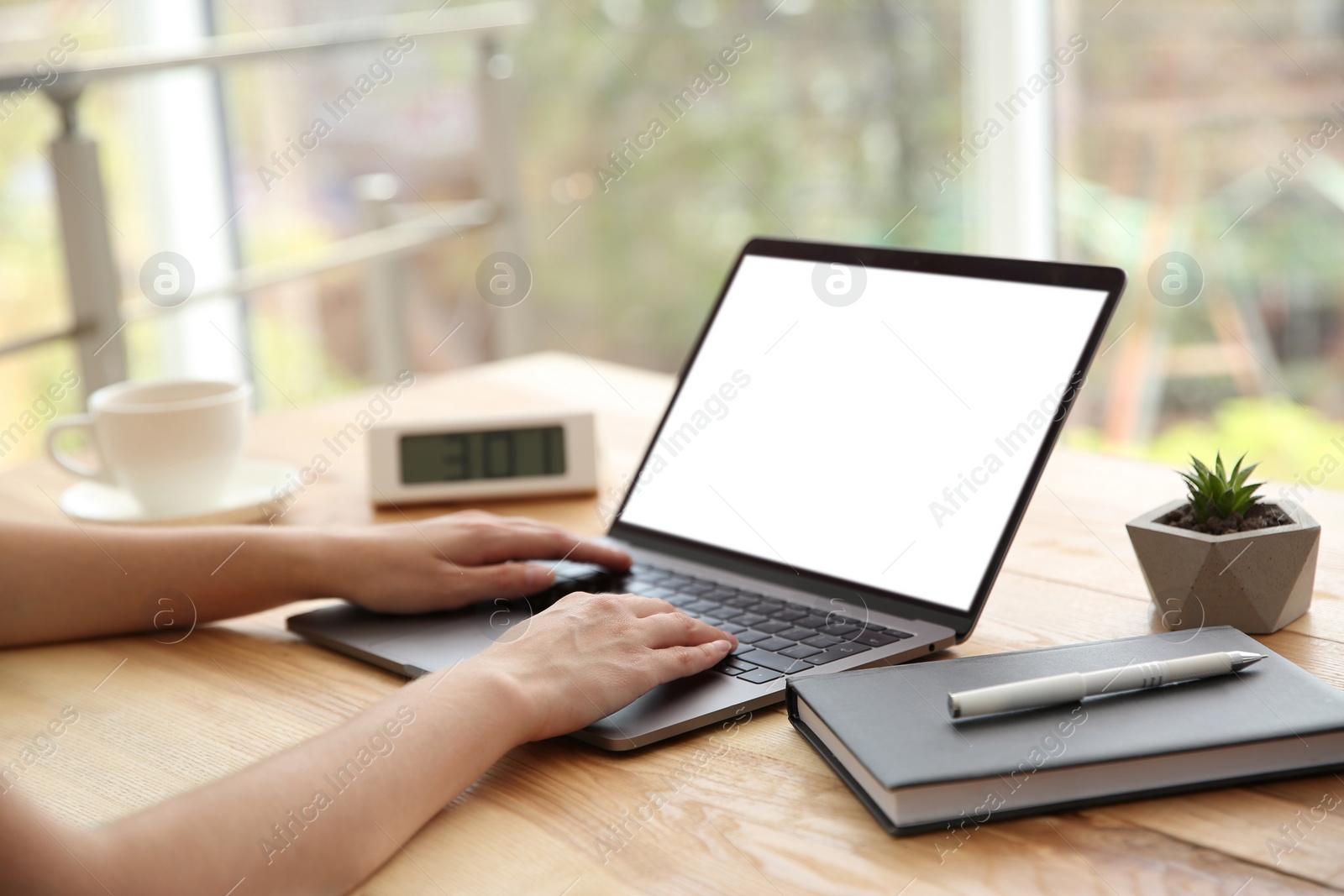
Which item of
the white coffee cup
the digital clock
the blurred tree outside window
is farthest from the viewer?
the blurred tree outside window

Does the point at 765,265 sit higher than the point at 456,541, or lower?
higher

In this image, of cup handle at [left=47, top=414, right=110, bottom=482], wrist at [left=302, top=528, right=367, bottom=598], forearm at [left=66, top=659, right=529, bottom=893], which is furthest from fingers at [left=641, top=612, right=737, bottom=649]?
cup handle at [left=47, top=414, right=110, bottom=482]

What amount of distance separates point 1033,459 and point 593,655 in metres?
0.31

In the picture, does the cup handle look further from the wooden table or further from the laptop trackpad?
the laptop trackpad

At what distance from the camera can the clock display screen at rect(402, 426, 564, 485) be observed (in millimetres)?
1217

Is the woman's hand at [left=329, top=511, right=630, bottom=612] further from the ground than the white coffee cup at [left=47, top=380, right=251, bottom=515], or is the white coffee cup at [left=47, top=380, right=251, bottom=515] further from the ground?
the white coffee cup at [left=47, top=380, right=251, bottom=515]

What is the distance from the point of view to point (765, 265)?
1038 mm

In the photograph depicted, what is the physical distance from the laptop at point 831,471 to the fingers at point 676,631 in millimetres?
22

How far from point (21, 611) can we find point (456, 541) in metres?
0.32

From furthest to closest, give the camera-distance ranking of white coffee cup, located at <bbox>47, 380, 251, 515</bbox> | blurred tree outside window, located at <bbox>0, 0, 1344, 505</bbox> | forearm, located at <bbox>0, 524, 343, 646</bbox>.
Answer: blurred tree outside window, located at <bbox>0, 0, 1344, 505</bbox> < white coffee cup, located at <bbox>47, 380, 251, 515</bbox> < forearm, located at <bbox>0, 524, 343, 646</bbox>

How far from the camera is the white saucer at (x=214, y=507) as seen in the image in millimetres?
1127

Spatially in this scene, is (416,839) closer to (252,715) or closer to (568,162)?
(252,715)

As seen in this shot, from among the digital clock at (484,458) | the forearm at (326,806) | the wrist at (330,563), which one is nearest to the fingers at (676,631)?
the forearm at (326,806)

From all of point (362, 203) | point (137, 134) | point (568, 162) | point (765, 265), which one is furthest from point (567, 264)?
point (765, 265)
